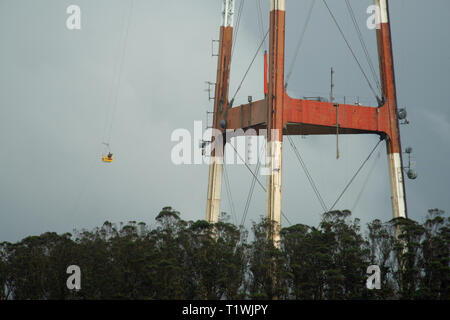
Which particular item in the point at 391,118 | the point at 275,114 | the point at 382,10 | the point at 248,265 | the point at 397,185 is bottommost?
the point at 248,265

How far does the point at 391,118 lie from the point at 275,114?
25.2ft

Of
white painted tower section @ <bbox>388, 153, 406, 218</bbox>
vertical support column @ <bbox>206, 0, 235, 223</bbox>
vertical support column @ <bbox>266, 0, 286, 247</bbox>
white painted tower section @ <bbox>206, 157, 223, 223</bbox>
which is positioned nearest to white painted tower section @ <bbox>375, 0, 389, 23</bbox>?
vertical support column @ <bbox>266, 0, 286, 247</bbox>

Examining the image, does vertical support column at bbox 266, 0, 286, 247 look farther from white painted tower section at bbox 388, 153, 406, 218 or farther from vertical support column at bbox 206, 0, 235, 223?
white painted tower section at bbox 388, 153, 406, 218

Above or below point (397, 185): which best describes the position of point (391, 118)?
above

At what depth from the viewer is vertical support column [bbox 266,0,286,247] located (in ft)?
123

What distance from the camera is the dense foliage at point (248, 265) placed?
35719 mm

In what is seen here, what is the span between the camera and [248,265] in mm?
37094

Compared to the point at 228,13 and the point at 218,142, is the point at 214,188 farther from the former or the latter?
the point at 228,13

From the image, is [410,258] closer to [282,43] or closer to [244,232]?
[244,232]

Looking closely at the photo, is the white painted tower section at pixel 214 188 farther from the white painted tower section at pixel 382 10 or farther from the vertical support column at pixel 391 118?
the white painted tower section at pixel 382 10

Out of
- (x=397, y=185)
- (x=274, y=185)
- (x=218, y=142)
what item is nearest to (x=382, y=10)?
(x=397, y=185)

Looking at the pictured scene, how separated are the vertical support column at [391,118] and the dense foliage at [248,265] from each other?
2.15m

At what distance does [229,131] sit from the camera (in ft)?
142
